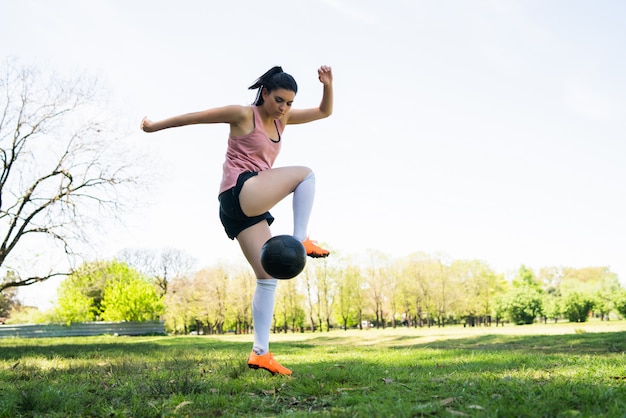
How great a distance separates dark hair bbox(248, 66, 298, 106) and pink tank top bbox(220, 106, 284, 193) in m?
0.22

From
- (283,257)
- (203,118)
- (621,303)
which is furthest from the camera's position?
(621,303)

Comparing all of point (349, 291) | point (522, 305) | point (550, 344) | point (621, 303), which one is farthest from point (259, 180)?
point (349, 291)

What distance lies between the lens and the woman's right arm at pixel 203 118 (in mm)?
4438

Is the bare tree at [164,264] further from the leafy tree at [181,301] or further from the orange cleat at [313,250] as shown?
the orange cleat at [313,250]

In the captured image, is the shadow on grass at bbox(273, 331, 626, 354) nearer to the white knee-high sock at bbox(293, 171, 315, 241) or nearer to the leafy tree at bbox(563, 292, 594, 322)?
the white knee-high sock at bbox(293, 171, 315, 241)

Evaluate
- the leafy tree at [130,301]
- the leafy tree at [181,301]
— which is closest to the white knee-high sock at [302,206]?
the leafy tree at [130,301]

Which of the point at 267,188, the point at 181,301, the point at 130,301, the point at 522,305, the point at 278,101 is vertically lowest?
the point at 522,305

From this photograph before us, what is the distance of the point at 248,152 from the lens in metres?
4.61

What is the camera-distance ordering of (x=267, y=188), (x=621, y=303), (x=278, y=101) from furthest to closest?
(x=621, y=303) → (x=278, y=101) → (x=267, y=188)

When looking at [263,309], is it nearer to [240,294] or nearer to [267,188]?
[267,188]

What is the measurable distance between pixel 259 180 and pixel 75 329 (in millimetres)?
47317

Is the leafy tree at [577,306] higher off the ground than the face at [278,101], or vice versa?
the face at [278,101]

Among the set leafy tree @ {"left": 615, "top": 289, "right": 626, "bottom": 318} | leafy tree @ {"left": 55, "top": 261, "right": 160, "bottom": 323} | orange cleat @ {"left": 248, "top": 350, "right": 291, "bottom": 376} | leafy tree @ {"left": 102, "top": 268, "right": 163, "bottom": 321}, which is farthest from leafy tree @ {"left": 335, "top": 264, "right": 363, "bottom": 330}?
orange cleat @ {"left": 248, "top": 350, "right": 291, "bottom": 376}

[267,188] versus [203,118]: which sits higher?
[203,118]
